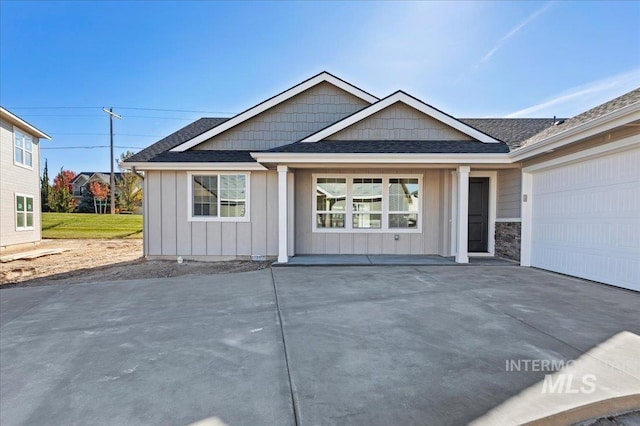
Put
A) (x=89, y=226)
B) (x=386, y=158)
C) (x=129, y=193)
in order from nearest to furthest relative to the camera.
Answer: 1. (x=386, y=158)
2. (x=89, y=226)
3. (x=129, y=193)

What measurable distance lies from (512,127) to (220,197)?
9674mm

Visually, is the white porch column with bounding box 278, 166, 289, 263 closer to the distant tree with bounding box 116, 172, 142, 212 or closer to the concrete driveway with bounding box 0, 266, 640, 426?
the concrete driveway with bounding box 0, 266, 640, 426

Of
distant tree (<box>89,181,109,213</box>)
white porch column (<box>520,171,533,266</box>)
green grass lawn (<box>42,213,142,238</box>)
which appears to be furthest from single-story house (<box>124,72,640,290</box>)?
distant tree (<box>89,181,109,213</box>)

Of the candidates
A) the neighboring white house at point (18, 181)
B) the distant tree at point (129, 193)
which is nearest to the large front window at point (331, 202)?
the neighboring white house at point (18, 181)

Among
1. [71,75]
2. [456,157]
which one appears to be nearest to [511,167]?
[456,157]

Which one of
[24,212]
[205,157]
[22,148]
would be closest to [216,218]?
[205,157]

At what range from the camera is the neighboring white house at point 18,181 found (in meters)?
12.5

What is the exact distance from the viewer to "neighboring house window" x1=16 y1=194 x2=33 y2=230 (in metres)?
13.4

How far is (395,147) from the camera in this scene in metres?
8.20

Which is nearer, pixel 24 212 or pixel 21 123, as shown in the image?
pixel 21 123

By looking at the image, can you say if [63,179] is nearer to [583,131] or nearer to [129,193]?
[129,193]

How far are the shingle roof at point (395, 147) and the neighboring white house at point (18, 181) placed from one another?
1189 centimetres

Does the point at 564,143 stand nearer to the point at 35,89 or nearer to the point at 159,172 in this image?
the point at 159,172

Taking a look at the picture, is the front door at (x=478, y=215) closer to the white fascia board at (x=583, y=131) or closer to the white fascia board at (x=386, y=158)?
the white fascia board at (x=386, y=158)
